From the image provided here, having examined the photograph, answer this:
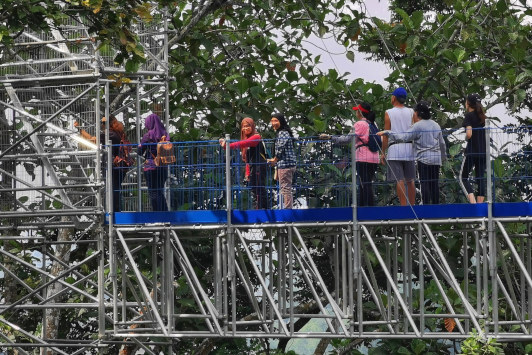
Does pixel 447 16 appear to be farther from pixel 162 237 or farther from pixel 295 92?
pixel 162 237

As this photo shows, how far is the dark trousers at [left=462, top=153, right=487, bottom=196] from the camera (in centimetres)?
1927

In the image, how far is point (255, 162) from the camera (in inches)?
791

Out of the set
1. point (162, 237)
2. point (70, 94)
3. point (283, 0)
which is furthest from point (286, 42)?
point (162, 237)

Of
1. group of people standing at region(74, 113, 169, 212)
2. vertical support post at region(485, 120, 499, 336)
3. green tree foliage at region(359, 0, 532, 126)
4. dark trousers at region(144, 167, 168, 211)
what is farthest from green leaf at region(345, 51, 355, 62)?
vertical support post at region(485, 120, 499, 336)

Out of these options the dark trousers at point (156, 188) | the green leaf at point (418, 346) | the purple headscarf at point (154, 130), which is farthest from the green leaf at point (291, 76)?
the dark trousers at point (156, 188)

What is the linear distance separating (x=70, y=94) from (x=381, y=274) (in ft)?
22.8

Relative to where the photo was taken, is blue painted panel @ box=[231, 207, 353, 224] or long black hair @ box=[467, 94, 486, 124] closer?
long black hair @ box=[467, 94, 486, 124]

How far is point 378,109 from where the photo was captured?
25.7 m

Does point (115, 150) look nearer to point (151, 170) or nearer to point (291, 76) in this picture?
point (151, 170)

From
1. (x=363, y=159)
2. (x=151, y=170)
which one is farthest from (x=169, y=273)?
(x=363, y=159)

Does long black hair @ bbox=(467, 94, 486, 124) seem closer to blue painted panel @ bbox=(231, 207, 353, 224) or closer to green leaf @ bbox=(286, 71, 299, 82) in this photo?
blue painted panel @ bbox=(231, 207, 353, 224)

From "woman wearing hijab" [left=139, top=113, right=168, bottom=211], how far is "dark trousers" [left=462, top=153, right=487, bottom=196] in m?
4.19

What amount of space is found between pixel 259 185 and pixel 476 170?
2.89 metres

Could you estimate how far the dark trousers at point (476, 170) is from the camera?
19.3 m
